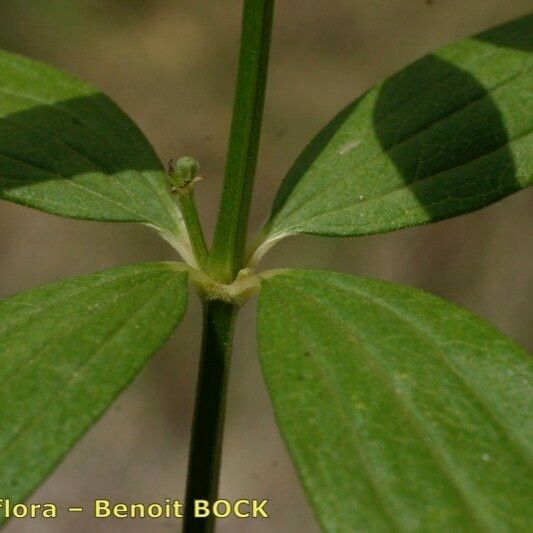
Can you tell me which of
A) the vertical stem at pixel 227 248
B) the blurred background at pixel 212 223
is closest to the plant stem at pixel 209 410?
the vertical stem at pixel 227 248

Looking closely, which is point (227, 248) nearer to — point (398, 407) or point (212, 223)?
point (398, 407)

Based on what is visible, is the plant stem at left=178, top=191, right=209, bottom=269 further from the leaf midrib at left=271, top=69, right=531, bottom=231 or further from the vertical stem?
the leaf midrib at left=271, top=69, right=531, bottom=231

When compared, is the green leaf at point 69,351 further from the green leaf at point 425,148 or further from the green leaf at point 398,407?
the green leaf at point 425,148

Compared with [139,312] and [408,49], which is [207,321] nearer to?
[139,312]

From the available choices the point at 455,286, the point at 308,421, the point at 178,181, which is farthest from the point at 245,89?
the point at 455,286

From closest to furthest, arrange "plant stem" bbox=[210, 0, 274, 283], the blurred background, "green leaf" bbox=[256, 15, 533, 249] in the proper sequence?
"plant stem" bbox=[210, 0, 274, 283]
"green leaf" bbox=[256, 15, 533, 249]
the blurred background

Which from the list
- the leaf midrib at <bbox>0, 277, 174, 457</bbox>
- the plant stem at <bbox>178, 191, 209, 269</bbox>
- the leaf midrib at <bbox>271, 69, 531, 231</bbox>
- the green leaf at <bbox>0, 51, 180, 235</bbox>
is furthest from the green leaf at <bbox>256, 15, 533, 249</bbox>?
the leaf midrib at <bbox>0, 277, 174, 457</bbox>

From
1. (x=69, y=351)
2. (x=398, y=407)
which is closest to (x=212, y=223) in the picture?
(x=69, y=351)
